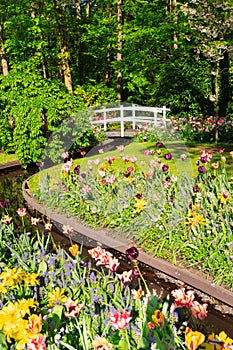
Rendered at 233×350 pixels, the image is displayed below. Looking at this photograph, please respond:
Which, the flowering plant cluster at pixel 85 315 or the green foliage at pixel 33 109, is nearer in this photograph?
the flowering plant cluster at pixel 85 315

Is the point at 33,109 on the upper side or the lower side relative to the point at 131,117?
upper

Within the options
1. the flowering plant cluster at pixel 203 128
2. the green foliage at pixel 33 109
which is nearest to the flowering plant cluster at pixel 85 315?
the green foliage at pixel 33 109

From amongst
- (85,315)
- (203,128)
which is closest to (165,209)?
(85,315)

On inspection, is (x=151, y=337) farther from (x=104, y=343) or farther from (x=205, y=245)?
(x=205, y=245)

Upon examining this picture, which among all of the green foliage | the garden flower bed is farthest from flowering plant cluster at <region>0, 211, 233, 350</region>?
the green foliage

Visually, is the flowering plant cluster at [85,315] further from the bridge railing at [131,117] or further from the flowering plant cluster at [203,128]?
the bridge railing at [131,117]

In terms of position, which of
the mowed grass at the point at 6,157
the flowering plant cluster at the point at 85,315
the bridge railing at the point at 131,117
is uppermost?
the flowering plant cluster at the point at 85,315

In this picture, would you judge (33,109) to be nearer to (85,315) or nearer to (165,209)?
(165,209)

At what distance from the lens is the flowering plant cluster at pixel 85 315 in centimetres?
212

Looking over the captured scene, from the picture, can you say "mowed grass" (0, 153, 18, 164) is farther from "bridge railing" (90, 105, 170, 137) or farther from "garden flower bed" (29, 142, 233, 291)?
"garden flower bed" (29, 142, 233, 291)

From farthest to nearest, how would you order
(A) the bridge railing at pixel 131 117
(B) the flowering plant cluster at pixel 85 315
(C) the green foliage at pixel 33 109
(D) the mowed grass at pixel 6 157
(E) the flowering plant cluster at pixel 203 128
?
(A) the bridge railing at pixel 131 117 → (E) the flowering plant cluster at pixel 203 128 → (D) the mowed grass at pixel 6 157 → (C) the green foliage at pixel 33 109 → (B) the flowering plant cluster at pixel 85 315

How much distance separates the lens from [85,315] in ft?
10.1

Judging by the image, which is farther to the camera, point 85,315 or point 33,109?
point 33,109

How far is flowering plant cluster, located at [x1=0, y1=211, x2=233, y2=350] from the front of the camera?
2.12 meters
